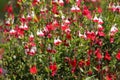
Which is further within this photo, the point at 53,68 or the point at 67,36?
the point at 67,36

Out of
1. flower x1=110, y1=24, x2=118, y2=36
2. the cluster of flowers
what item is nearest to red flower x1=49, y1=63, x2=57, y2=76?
the cluster of flowers

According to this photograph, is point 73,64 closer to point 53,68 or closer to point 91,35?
point 53,68

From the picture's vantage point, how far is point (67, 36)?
5.47 metres

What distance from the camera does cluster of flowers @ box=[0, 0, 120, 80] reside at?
5.34 meters

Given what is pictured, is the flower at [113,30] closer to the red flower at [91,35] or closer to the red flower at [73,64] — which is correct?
the red flower at [91,35]

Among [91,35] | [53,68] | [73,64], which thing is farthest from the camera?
[91,35]

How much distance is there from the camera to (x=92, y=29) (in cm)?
571

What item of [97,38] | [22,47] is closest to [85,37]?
[97,38]

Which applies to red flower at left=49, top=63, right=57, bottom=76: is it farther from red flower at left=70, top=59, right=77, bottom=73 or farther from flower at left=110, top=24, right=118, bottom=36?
flower at left=110, top=24, right=118, bottom=36

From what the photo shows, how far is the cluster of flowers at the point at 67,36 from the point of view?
17.5ft

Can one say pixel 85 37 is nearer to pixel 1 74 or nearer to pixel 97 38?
pixel 97 38

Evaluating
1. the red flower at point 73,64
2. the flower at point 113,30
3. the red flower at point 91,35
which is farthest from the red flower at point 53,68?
the flower at point 113,30

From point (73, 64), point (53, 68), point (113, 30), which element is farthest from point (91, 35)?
point (53, 68)

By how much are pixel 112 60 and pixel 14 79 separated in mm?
1191
